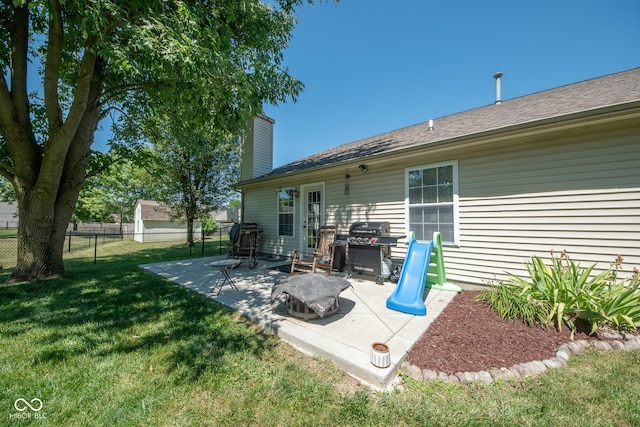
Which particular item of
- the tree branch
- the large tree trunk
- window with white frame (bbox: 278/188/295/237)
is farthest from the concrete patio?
the tree branch

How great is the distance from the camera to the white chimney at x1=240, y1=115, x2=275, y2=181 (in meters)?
9.64

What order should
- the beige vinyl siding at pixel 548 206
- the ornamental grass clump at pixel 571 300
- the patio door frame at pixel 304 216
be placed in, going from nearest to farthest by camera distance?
the ornamental grass clump at pixel 571 300 → the beige vinyl siding at pixel 548 206 → the patio door frame at pixel 304 216

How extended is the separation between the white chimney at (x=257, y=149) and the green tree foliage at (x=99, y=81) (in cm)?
391

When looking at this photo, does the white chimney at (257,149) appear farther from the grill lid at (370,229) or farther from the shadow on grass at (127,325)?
the shadow on grass at (127,325)

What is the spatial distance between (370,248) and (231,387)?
12.1 ft

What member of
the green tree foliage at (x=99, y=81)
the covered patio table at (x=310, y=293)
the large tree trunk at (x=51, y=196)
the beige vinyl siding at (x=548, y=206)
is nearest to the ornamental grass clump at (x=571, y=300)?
the beige vinyl siding at (x=548, y=206)

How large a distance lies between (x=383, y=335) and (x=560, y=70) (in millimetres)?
8566

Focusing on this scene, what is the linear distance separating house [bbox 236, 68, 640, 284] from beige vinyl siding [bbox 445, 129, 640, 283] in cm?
1

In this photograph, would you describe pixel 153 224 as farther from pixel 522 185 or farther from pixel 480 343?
pixel 522 185

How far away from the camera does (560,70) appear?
20.9ft

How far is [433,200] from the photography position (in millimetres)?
5070

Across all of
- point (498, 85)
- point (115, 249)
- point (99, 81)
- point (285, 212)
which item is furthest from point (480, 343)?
point (115, 249)

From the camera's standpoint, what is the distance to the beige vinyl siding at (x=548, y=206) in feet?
11.3

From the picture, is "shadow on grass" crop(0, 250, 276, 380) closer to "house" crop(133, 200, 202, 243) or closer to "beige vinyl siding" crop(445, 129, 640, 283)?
"beige vinyl siding" crop(445, 129, 640, 283)
